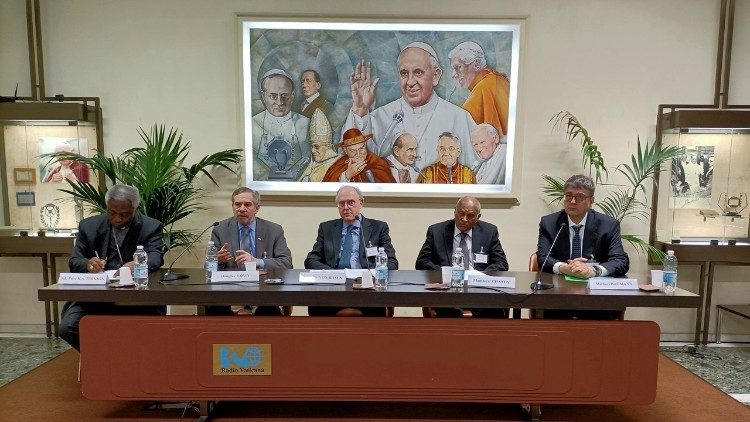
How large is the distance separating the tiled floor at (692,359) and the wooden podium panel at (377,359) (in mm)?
1288

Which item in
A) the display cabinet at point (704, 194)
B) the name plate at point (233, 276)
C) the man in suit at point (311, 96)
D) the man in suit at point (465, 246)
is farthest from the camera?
the man in suit at point (311, 96)

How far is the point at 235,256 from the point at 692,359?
12.0 ft

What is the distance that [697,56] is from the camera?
3.87 metres

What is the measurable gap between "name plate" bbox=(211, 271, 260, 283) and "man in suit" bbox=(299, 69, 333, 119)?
1.92 m

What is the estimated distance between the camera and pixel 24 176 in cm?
395

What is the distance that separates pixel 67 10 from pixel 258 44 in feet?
5.50

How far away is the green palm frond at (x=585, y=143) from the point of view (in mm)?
3671

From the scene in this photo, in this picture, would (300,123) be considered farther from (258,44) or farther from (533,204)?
(533,204)

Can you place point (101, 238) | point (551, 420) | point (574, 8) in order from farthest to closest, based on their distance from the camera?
point (574, 8)
point (101, 238)
point (551, 420)

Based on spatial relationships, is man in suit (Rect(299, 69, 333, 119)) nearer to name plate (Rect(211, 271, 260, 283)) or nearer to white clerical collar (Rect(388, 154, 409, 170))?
white clerical collar (Rect(388, 154, 409, 170))

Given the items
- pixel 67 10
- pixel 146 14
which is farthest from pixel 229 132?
pixel 67 10

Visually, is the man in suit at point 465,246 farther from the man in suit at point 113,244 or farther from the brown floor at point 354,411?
the man in suit at point 113,244

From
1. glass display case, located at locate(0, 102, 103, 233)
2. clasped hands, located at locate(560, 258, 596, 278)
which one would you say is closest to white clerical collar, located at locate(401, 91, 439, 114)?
clasped hands, located at locate(560, 258, 596, 278)

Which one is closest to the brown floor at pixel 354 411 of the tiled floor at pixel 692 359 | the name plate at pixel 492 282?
the tiled floor at pixel 692 359
